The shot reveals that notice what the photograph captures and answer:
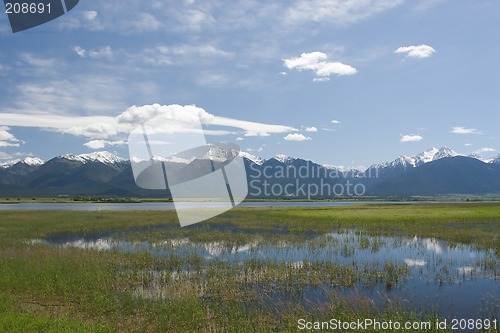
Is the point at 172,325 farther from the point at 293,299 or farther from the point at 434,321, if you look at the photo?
the point at 434,321

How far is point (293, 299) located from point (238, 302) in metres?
3.20

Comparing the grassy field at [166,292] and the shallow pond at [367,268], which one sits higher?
the grassy field at [166,292]

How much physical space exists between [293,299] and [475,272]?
15.4 m

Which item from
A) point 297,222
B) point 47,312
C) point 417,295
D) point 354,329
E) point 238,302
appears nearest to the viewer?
point 354,329

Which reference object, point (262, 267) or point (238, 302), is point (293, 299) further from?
point (262, 267)

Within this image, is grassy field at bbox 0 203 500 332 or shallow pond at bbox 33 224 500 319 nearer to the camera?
grassy field at bbox 0 203 500 332

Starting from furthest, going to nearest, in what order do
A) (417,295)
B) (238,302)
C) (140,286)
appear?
(140,286) < (417,295) < (238,302)

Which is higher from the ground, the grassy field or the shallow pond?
the grassy field

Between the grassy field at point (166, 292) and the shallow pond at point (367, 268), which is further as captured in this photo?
the shallow pond at point (367, 268)

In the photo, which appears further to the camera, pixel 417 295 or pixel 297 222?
pixel 297 222

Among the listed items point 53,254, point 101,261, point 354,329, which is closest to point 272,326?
point 354,329

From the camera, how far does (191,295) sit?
20.9 metres

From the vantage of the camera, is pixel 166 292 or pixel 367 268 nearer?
pixel 166 292

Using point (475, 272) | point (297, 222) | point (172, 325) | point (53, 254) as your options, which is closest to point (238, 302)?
point (172, 325)
